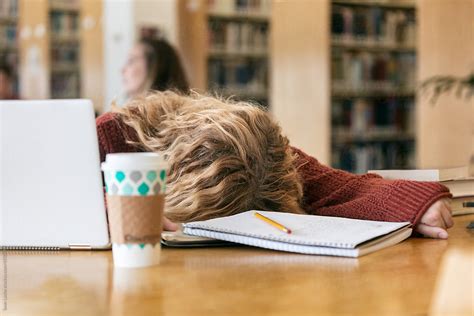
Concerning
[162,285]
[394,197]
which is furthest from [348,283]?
[394,197]

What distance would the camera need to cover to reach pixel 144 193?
0.92 m

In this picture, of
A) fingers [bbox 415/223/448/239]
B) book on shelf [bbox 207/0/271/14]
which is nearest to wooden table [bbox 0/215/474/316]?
fingers [bbox 415/223/448/239]

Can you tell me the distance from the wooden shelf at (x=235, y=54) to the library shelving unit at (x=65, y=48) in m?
1.53

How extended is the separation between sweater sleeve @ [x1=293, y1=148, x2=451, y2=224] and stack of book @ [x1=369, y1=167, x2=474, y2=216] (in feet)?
0.22

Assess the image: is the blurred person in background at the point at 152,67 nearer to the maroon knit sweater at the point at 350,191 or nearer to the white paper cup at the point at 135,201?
the maroon knit sweater at the point at 350,191

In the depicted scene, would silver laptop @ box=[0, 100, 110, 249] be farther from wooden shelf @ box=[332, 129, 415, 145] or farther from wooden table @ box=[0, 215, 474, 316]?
wooden shelf @ box=[332, 129, 415, 145]

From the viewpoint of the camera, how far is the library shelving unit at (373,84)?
19.8 feet

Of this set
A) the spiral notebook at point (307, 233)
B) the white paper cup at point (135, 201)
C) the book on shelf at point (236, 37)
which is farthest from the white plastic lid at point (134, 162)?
the book on shelf at point (236, 37)

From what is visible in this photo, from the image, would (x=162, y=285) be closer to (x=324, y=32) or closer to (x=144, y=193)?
(x=144, y=193)

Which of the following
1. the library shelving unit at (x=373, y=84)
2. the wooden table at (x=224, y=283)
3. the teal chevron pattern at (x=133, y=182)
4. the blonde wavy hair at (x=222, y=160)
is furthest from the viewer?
the library shelving unit at (x=373, y=84)

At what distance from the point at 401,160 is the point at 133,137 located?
5135mm

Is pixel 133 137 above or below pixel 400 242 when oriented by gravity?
above

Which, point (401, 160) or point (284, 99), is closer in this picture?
point (284, 99)

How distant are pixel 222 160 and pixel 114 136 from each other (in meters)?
0.27
